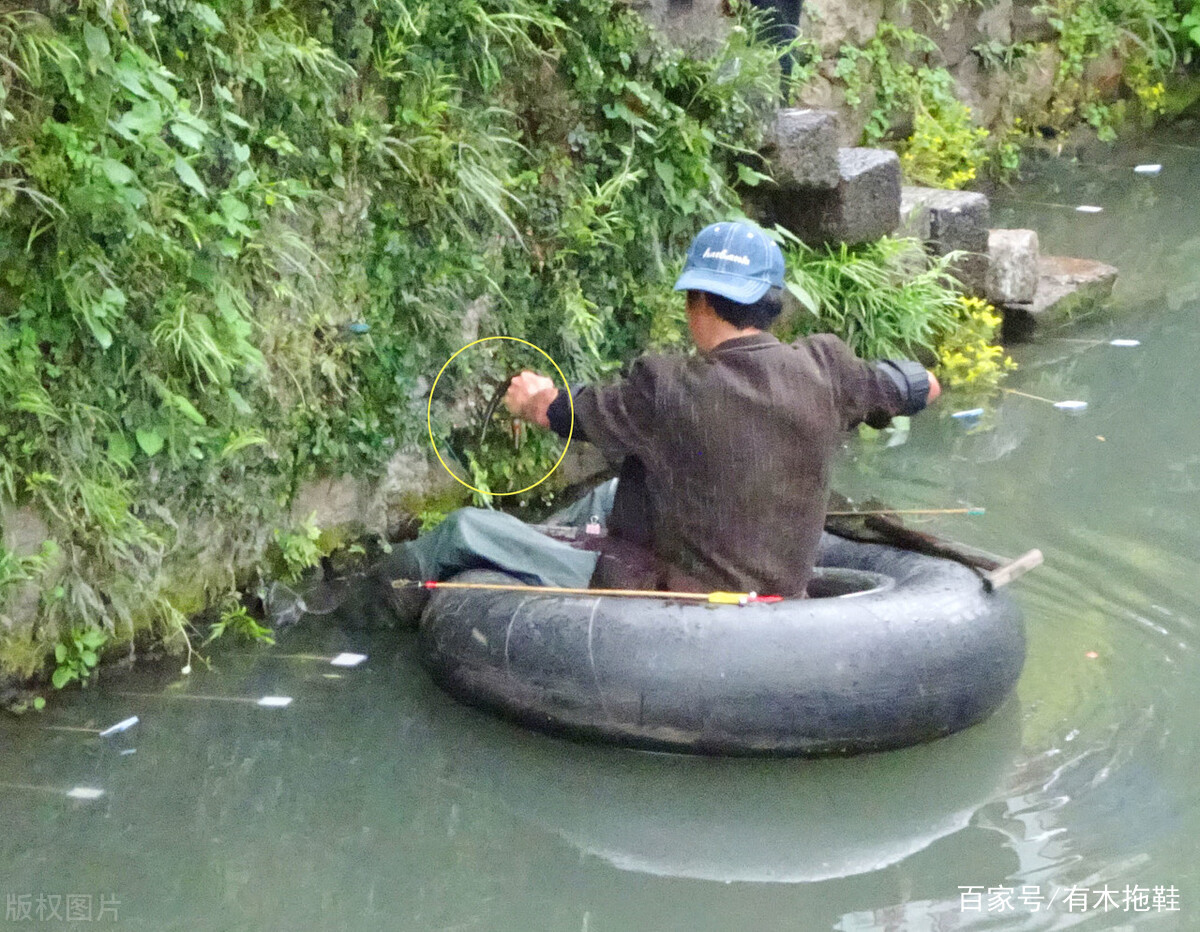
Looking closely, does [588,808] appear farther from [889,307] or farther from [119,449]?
[889,307]

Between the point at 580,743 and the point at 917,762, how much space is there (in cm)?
94

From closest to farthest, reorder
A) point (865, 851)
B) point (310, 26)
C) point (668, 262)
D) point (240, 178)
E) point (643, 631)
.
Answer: point (865, 851) → point (643, 631) → point (240, 178) → point (310, 26) → point (668, 262)

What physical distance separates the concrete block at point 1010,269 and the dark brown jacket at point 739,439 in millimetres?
3370

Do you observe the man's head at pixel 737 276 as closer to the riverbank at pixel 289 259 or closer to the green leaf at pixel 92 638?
the riverbank at pixel 289 259

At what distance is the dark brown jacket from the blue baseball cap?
14 cm

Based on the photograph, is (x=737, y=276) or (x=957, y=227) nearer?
(x=737, y=276)

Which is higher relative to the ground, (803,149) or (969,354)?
(803,149)

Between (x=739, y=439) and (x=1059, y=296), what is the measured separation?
4.19 m

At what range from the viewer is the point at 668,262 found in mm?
5301

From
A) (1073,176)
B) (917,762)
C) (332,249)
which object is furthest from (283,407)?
(1073,176)

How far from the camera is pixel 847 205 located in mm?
5887

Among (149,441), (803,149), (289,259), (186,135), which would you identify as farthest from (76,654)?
(803,149)

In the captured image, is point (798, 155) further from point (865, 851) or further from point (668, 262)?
point (865, 851)

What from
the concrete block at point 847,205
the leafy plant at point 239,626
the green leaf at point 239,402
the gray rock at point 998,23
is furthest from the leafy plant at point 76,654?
the gray rock at point 998,23
